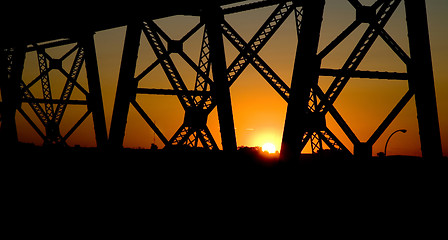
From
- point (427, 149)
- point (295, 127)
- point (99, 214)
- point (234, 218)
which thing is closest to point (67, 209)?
point (99, 214)

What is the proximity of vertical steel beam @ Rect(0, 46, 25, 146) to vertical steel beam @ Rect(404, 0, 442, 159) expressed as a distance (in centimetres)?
1526

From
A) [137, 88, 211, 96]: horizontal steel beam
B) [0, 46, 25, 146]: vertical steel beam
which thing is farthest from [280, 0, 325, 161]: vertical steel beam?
[0, 46, 25, 146]: vertical steel beam

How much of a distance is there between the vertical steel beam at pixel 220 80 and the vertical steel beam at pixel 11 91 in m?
11.1

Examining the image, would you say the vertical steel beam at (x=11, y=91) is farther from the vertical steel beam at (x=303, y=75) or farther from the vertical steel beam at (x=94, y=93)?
the vertical steel beam at (x=303, y=75)

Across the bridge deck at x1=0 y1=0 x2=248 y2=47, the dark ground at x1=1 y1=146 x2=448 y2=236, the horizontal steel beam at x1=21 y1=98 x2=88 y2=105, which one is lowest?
the dark ground at x1=1 y1=146 x2=448 y2=236

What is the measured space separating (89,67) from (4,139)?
17.9 feet

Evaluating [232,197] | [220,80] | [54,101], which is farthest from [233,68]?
[54,101]

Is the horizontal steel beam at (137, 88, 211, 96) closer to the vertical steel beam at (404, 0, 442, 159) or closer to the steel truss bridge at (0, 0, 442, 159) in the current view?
the steel truss bridge at (0, 0, 442, 159)

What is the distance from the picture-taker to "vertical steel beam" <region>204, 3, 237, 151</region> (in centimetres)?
1134

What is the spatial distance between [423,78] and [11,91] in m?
16.2

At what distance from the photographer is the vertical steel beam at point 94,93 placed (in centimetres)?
1656

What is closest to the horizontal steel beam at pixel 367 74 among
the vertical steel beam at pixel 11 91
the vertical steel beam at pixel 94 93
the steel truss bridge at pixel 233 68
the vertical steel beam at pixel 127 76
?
the steel truss bridge at pixel 233 68

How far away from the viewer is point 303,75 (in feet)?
28.7

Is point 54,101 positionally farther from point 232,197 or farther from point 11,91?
point 232,197
